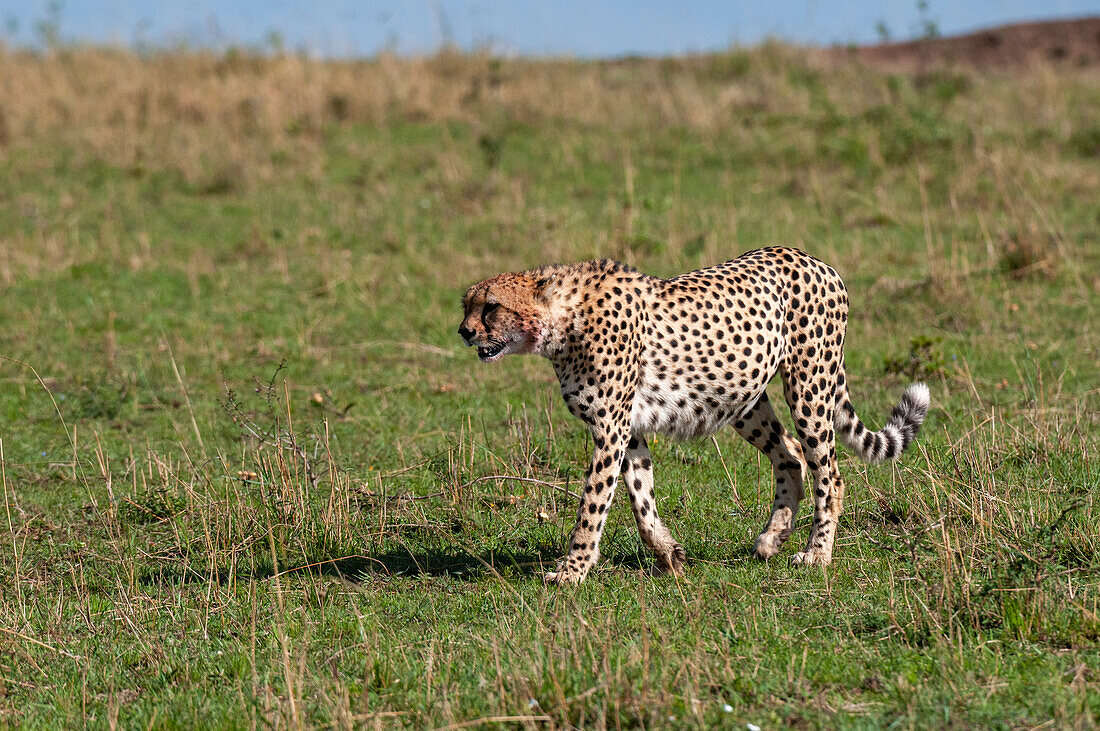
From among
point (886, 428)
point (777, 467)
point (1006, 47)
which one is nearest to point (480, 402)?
point (777, 467)

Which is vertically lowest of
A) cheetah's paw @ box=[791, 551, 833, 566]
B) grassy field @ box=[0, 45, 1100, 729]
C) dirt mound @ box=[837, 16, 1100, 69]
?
cheetah's paw @ box=[791, 551, 833, 566]

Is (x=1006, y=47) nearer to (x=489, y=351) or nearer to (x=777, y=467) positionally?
(x=777, y=467)

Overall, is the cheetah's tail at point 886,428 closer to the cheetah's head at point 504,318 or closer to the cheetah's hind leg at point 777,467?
the cheetah's hind leg at point 777,467

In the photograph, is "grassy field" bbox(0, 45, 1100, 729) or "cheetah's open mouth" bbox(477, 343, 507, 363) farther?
"cheetah's open mouth" bbox(477, 343, 507, 363)

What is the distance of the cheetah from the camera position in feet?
15.4

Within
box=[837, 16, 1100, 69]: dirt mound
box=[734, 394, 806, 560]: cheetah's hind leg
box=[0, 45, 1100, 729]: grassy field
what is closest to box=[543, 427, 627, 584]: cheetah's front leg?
box=[0, 45, 1100, 729]: grassy field

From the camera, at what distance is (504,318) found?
4684 millimetres

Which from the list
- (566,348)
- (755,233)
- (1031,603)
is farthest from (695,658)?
(755,233)

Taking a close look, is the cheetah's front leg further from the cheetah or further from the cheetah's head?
the cheetah's head

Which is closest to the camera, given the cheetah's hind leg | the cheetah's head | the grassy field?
the grassy field

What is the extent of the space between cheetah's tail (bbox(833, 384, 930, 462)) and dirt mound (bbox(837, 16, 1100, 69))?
1625 cm

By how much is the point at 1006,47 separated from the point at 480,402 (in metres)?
17.7

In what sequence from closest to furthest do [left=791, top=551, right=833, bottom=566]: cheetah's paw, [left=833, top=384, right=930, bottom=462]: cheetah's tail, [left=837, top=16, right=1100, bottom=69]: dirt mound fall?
1. [left=791, top=551, right=833, bottom=566]: cheetah's paw
2. [left=833, top=384, right=930, bottom=462]: cheetah's tail
3. [left=837, top=16, right=1100, bottom=69]: dirt mound

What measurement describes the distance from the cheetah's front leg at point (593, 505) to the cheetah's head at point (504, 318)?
1.41ft
